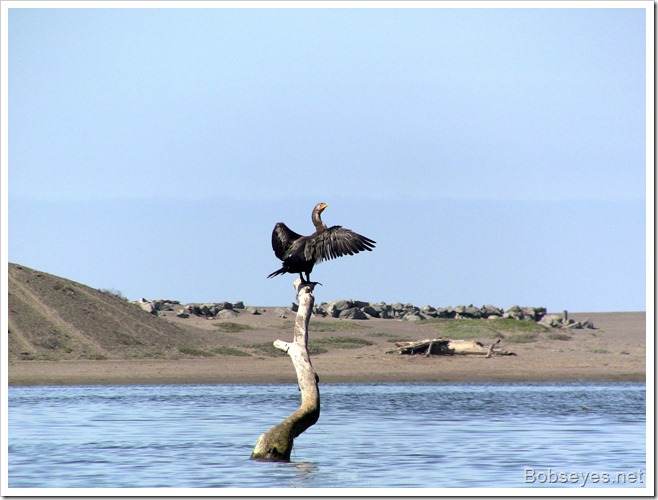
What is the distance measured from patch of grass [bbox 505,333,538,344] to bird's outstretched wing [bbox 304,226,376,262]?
28.4 meters

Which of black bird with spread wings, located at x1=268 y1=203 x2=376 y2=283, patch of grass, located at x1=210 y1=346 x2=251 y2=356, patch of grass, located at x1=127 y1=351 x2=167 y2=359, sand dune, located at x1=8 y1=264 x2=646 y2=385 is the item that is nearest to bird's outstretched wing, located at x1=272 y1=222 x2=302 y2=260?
black bird with spread wings, located at x1=268 y1=203 x2=376 y2=283

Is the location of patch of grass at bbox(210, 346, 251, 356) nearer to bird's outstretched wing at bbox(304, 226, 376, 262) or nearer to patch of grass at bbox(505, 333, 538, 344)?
patch of grass at bbox(505, 333, 538, 344)

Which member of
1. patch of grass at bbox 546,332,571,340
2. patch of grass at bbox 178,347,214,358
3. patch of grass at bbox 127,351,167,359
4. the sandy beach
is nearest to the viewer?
the sandy beach

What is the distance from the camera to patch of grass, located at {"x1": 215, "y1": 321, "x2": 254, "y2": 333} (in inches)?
1910

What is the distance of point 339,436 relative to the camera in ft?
82.1

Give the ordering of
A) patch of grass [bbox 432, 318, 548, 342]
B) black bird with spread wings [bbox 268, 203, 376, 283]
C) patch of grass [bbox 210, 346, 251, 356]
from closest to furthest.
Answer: black bird with spread wings [bbox 268, 203, 376, 283]
patch of grass [bbox 210, 346, 251, 356]
patch of grass [bbox 432, 318, 548, 342]

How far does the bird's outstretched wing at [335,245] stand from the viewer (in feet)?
61.1

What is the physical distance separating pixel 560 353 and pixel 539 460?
23.1 m

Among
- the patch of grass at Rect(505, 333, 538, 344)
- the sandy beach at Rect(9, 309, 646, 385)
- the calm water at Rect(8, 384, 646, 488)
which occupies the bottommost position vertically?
the calm water at Rect(8, 384, 646, 488)

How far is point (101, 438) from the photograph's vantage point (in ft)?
79.8

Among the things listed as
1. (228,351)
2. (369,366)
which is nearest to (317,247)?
(369,366)

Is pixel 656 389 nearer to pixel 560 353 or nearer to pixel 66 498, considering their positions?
pixel 66 498

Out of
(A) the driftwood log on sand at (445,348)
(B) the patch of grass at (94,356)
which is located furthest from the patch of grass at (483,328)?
(B) the patch of grass at (94,356)

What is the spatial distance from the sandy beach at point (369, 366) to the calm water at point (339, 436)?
1.16 meters
